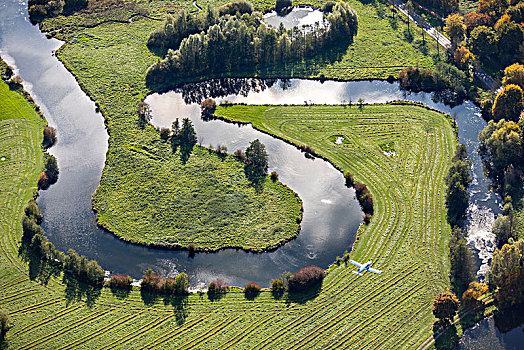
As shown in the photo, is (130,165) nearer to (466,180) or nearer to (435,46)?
(466,180)

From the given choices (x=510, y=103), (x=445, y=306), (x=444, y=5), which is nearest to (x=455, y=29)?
(x=444, y=5)

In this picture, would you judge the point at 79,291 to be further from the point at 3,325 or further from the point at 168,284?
the point at 168,284

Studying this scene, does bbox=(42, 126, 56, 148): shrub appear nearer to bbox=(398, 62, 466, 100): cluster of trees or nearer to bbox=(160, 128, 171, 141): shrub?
bbox=(160, 128, 171, 141): shrub

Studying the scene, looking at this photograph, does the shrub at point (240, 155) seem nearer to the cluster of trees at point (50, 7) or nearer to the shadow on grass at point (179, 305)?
the shadow on grass at point (179, 305)

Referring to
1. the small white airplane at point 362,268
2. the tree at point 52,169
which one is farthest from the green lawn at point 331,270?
the tree at point 52,169

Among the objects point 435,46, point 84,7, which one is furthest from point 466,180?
point 84,7

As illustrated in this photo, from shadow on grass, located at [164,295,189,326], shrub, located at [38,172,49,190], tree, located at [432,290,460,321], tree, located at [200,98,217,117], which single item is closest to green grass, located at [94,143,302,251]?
shrub, located at [38,172,49,190]
